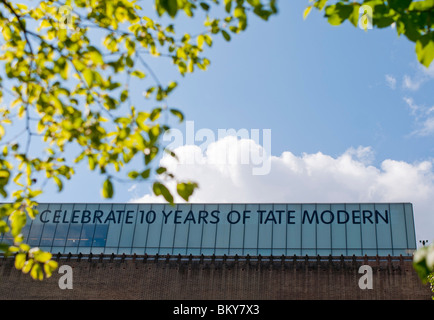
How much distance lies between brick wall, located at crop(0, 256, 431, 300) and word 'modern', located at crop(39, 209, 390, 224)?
4.85m

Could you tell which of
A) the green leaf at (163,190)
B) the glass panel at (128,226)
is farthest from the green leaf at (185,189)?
the glass panel at (128,226)

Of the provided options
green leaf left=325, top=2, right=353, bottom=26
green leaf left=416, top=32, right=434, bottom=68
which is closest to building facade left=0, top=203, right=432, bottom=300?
green leaf left=325, top=2, right=353, bottom=26

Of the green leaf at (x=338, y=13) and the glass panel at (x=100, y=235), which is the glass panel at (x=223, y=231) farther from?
the green leaf at (x=338, y=13)

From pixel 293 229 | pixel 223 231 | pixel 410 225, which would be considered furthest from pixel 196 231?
pixel 410 225

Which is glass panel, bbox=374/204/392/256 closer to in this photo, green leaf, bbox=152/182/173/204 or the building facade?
the building facade

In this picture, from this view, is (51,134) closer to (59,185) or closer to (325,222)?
(59,185)

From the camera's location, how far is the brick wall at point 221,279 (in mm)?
30734

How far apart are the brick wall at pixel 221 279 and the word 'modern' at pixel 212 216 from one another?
15.9ft

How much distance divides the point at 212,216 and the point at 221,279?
699 centimetres

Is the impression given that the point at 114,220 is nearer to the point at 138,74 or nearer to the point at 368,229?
the point at 368,229

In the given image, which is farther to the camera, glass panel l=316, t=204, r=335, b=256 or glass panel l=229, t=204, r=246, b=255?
glass panel l=229, t=204, r=246, b=255

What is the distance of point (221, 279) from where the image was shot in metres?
32.5

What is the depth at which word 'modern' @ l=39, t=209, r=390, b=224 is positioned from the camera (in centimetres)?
3628
